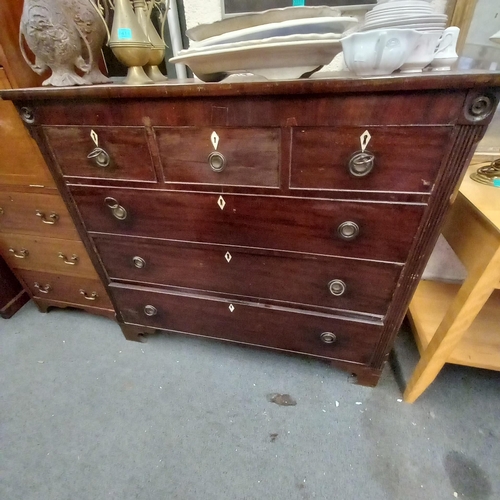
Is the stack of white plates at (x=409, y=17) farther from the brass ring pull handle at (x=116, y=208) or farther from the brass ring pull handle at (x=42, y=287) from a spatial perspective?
the brass ring pull handle at (x=42, y=287)

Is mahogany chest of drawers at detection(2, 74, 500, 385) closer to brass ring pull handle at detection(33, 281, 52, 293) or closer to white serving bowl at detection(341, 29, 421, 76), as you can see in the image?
white serving bowl at detection(341, 29, 421, 76)

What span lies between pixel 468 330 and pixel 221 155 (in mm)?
1018

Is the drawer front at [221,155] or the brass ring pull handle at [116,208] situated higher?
the drawer front at [221,155]

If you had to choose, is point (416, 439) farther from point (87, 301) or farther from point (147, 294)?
point (87, 301)

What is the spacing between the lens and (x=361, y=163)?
0.67 metres

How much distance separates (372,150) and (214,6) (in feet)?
2.70

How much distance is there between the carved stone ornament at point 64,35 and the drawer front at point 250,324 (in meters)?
0.72

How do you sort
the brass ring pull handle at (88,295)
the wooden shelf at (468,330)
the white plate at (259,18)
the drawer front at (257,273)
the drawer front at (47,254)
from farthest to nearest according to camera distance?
the brass ring pull handle at (88,295) < the drawer front at (47,254) < the wooden shelf at (468,330) < the drawer front at (257,273) < the white plate at (259,18)

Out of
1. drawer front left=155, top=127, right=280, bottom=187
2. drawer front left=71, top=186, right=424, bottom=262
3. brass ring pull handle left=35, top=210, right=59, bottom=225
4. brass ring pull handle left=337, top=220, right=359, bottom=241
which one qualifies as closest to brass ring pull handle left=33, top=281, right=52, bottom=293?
brass ring pull handle left=35, top=210, right=59, bottom=225

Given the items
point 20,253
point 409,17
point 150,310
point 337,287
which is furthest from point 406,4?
point 20,253

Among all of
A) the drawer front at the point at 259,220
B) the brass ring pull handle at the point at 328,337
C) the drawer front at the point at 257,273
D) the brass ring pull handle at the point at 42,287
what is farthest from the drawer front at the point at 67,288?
the brass ring pull handle at the point at 328,337

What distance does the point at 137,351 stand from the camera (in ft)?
4.33

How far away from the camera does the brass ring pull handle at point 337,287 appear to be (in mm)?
885

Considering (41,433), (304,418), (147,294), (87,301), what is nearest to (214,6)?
(147,294)
